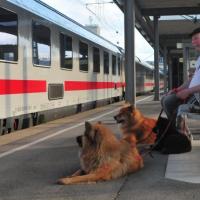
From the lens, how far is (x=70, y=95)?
1700 centimetres

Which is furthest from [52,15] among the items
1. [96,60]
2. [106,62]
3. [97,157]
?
[106,62]

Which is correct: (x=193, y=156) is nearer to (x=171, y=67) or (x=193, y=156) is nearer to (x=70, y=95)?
(x=70, y=95)

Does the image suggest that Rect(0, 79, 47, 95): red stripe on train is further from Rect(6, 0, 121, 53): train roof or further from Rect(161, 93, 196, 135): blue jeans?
Rect(161, 93, 196, 135): blue jeans

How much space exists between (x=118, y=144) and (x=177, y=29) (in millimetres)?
27444

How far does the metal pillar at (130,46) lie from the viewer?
690 inches

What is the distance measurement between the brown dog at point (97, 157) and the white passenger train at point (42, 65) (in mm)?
4623

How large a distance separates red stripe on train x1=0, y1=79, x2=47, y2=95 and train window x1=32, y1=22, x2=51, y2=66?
1.70ft

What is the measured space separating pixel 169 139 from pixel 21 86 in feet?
16.0

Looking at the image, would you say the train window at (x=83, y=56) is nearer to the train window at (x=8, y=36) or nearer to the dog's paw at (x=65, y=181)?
the train window at (x=8, y=36)

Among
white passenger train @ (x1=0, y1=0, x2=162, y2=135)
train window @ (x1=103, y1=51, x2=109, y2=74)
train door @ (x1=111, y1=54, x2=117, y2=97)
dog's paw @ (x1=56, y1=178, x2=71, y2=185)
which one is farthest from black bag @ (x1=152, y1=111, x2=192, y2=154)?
train door @ (x1=111, y1=54, x2=117, y2=97)

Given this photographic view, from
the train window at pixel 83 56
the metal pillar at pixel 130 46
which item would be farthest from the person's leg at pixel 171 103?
the train window at pixel 83 56

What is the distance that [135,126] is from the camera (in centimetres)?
912

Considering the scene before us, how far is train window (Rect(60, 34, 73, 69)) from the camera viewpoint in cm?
1584

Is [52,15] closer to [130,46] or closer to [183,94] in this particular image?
[130,46]
